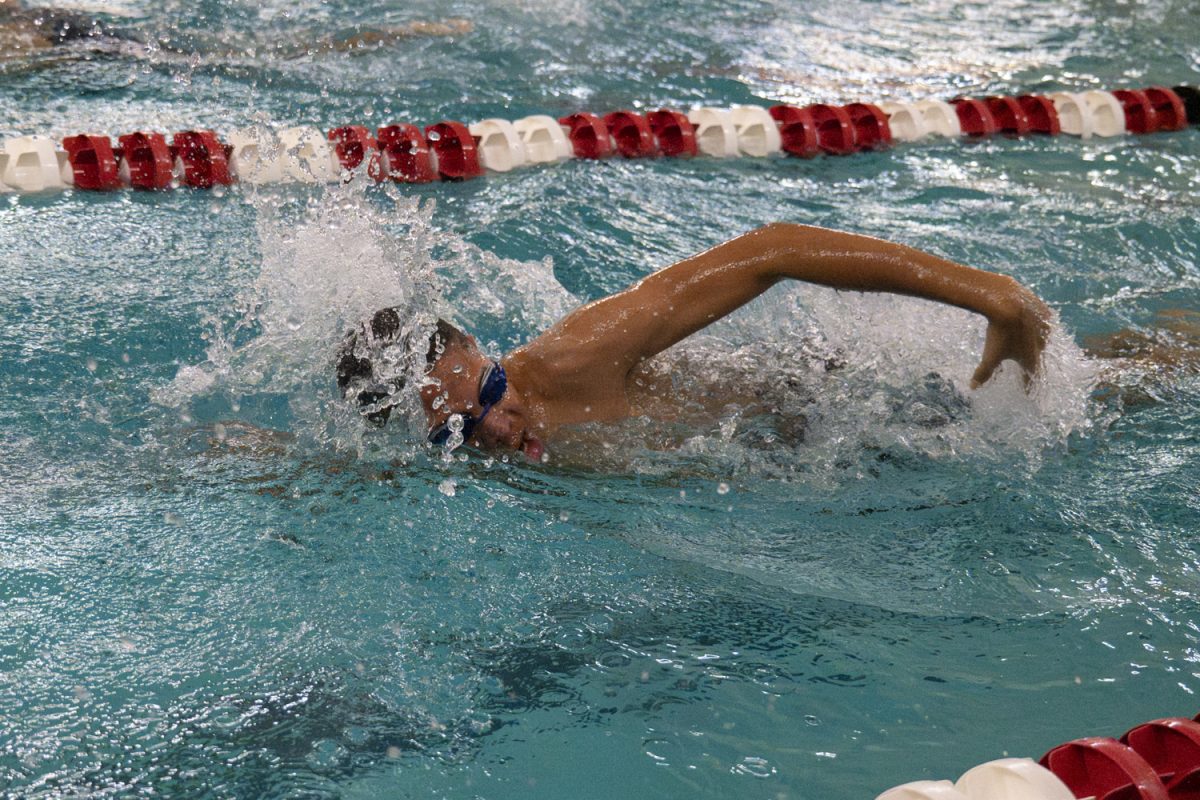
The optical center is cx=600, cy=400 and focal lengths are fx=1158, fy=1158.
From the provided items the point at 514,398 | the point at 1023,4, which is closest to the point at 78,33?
the point at 514,398

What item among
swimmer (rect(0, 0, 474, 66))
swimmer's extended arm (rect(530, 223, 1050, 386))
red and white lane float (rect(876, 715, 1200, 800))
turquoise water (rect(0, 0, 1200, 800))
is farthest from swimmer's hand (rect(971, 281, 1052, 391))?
swimmer (rect(0, 0, 474, 66))

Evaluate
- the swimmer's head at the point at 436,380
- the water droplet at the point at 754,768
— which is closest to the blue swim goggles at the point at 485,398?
the swimmer's head at the point at 436,380

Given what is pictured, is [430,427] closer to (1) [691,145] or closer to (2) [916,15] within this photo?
(1) [691,145]

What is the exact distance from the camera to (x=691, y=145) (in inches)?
201

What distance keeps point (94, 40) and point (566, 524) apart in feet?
14.6

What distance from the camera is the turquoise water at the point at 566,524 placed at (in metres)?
2.02

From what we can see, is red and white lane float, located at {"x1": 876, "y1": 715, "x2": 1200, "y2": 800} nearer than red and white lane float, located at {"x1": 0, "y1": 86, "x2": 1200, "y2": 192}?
Yes

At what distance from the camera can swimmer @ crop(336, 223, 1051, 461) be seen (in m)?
2.67

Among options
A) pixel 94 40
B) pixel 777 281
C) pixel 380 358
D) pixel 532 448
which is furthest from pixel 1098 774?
pixel 94 40

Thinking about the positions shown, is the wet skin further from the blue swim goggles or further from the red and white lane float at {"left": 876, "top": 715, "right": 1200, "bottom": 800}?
the red and white lane float at {"left": 876, "top": 715, "right": 1200, "bottom": 800}

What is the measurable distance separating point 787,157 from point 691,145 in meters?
0.44

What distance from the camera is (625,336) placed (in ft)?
9.16

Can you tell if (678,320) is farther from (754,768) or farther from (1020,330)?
(754,768)

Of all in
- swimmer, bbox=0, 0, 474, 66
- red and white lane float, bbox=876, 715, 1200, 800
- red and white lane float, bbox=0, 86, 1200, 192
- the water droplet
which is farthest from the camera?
swimmer, bbox=0, 0, 474, 66
